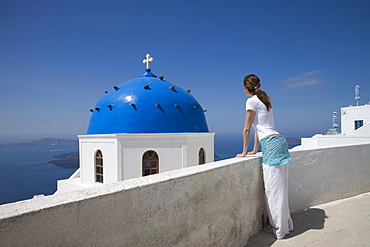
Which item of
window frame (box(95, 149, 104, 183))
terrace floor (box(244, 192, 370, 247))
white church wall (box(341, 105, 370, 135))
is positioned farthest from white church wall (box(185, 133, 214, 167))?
white church wall (box(341, 105, 370, 135))

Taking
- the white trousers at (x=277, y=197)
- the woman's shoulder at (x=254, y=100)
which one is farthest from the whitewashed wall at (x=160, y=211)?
the woman's shoulder at (x=254, y=100)

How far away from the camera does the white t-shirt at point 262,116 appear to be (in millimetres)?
2766

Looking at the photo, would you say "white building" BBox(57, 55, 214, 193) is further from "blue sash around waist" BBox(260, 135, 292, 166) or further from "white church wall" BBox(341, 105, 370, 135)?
"white church wall" BBox(341, 105, 370, 135)

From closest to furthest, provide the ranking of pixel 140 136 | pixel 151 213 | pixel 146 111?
pixel 151 213 < pixel 140 136 < pixel 146 111

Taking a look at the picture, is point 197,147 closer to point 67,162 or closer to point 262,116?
point 262,116

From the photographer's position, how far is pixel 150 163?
30.9 ft

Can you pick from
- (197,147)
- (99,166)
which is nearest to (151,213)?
(197,147)

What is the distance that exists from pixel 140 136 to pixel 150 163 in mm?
1201

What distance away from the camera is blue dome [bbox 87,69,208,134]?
9.55 meters

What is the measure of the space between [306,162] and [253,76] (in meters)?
1.76

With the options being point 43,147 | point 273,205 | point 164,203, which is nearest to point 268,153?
point 273,205

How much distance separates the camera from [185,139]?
31.7ft

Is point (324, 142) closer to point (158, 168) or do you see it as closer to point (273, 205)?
point (158, 168)

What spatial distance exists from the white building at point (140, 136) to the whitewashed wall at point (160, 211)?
646 cm
